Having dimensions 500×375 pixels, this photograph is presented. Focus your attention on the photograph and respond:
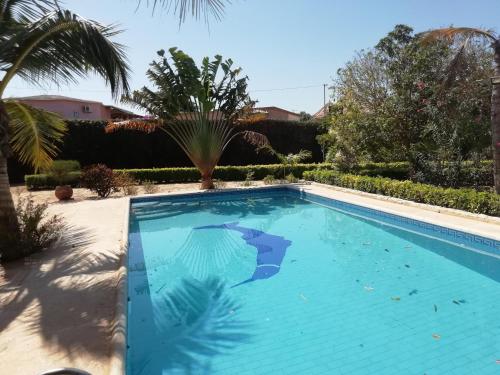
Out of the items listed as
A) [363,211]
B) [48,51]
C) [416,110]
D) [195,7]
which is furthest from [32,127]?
[416,110]

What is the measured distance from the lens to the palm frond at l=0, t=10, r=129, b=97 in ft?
19.4

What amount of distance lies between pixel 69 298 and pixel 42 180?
→ 45.7 ft

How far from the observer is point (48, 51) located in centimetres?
631

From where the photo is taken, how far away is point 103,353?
10.9 feet

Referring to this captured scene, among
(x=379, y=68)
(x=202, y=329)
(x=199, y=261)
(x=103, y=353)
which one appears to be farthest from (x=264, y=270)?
(x=379, y=68)

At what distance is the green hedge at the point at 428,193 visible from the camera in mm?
8617

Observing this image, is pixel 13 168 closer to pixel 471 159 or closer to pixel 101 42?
pixel 101 42

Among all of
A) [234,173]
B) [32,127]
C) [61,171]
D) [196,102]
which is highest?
[196,102]

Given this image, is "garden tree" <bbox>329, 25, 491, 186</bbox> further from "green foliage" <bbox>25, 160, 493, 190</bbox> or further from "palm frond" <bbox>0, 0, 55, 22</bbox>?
"palm frond" <bbox>0, 0, 55, 22</bbox>

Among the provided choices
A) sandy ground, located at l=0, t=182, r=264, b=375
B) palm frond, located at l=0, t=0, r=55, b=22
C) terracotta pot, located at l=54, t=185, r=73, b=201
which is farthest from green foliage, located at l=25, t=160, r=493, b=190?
palm frond, located at l=0, t=0, r=55, b=22

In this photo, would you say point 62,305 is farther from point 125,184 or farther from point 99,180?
point 125,184

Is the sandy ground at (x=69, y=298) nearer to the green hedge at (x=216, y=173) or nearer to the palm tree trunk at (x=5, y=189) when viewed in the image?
the palm tree trunk at (x=5, y=189)

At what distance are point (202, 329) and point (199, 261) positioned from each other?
301cm

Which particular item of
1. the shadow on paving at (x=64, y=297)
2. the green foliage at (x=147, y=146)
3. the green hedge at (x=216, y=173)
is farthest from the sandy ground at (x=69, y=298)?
the green foliage at (x=147, y=146)
